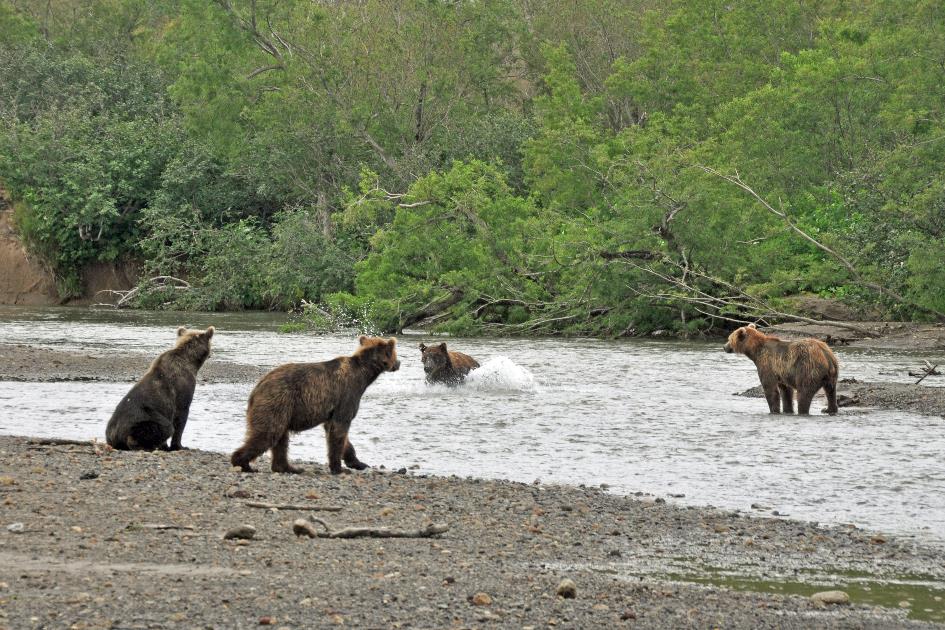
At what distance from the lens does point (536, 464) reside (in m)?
12.4

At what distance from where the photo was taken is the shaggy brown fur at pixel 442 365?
18.6m

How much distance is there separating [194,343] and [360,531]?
13.9 feet

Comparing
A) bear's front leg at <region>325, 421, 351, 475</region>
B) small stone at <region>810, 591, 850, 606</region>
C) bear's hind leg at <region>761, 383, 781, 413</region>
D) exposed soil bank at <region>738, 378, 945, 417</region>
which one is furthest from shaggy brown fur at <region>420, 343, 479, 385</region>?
small stone at <region>810, 591, 850, 606</region>

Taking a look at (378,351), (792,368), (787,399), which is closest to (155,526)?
(378,351)

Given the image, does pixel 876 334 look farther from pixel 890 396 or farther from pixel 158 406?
pixel 158 406

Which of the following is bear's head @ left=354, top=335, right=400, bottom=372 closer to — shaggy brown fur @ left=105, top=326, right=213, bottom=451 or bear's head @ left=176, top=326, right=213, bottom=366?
shaggy brown fur @ left=105, top=326, right=213, bottom=451

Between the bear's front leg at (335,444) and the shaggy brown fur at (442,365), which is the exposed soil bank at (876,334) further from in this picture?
the bear's front leg at (335,444)

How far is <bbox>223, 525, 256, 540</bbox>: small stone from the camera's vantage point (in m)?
7.61

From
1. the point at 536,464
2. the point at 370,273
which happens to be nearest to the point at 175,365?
the point at 536,464

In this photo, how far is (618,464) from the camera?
12375mm

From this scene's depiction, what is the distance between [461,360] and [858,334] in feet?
37.2

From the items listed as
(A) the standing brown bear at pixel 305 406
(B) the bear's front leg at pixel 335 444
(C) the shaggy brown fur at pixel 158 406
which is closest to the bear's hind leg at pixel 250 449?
(A) the standing brown bear at pixel 305 406

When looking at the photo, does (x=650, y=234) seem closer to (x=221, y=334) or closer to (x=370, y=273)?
(x=370, y=273)

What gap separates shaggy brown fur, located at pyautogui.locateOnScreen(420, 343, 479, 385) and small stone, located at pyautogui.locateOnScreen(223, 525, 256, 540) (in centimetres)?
1084
